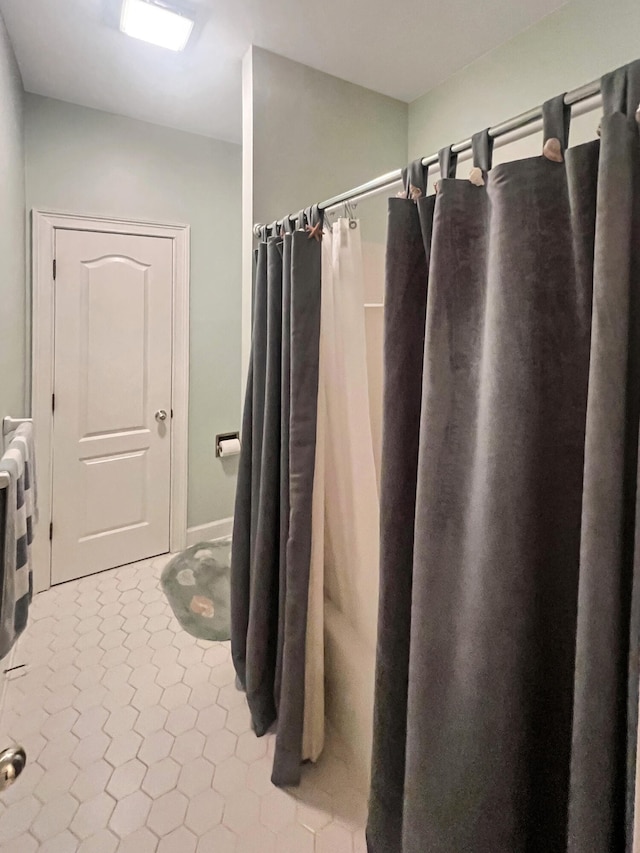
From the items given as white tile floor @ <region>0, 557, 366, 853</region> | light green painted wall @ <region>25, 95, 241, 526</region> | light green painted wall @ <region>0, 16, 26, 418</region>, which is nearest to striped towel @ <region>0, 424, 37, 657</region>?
light green painted wall @ <region>0, 16, 26, 418</region>

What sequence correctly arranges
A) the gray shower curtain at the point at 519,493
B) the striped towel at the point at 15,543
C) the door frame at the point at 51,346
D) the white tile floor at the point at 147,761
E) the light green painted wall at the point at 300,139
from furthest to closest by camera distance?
the door frame at the point at 51,346
the light green painted wall at the point at 300,139
the white tile floor at the point at 147,761
the striped towel at the point at 15,543
the gray shower curtain at the point at 519,493

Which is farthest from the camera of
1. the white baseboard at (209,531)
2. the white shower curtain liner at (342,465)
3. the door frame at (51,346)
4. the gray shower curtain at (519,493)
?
the white baseboard at (209,531)

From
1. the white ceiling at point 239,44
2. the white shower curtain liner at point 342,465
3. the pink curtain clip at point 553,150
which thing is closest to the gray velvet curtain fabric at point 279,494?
the white shower curtain liner at point 342,465

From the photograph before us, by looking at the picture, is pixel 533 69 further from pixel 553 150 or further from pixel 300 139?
pixel 553 150

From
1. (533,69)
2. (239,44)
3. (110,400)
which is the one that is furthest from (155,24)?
(110,400)

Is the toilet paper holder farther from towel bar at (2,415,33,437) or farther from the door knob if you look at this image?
the door knob

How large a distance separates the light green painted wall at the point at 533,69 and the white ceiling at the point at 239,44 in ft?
0.19

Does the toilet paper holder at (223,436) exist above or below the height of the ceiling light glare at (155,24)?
below

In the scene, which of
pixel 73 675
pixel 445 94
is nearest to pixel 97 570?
pixel 73 675

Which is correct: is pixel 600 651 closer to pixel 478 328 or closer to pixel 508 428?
pixel 508 428

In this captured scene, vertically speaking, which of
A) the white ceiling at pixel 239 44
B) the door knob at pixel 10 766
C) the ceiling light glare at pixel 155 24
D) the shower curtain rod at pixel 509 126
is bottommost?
the door knob at pixel 10 766

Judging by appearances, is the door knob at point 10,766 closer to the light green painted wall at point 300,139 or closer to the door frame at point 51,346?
the light green painted wall at point 300,139

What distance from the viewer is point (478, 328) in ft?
2.94

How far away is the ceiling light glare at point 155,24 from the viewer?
169 centimetres
